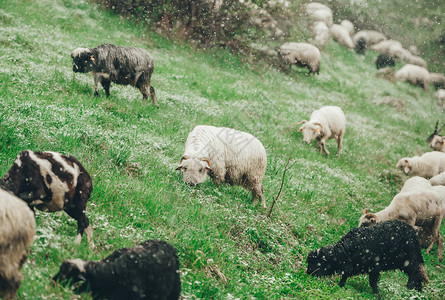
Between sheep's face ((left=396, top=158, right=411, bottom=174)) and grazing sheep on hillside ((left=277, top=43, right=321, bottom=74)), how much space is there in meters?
9.16

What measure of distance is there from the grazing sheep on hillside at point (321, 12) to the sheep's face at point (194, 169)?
23.5 m

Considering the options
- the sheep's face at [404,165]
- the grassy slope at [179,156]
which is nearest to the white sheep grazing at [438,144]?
the grassy slope at [179,156]

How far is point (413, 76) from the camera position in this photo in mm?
26203

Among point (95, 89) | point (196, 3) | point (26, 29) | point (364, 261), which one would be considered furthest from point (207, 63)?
point (364, 261)

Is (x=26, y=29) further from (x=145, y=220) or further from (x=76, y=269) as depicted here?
(x=76, y=269)

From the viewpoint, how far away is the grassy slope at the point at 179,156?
5156 mm

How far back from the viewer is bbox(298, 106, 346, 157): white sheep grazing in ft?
40.6

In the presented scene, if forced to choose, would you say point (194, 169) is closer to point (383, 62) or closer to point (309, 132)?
point (309, 132)

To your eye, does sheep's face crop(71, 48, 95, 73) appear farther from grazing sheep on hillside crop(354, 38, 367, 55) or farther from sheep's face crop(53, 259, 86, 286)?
grazing sheep on hillside crop(354, 38, 367, 55)

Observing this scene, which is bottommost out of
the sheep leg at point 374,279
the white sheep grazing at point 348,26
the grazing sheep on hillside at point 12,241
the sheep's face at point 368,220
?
the sheep leg at point 374,279

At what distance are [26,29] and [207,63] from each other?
758 cm

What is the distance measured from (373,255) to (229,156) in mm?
3159

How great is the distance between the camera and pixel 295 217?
25.6 ft

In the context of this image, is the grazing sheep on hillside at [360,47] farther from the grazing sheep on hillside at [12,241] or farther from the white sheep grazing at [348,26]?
the grazing sheep on hillside at [12,241]
